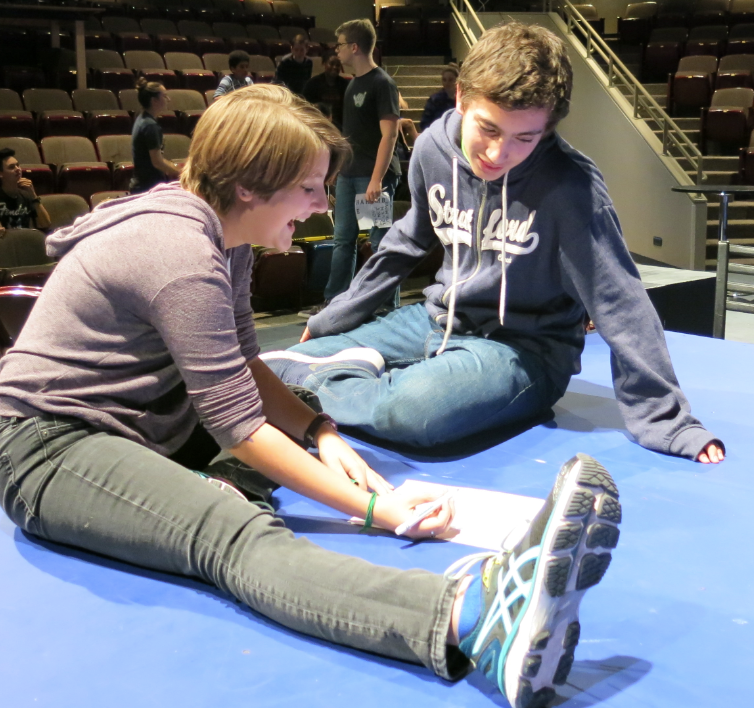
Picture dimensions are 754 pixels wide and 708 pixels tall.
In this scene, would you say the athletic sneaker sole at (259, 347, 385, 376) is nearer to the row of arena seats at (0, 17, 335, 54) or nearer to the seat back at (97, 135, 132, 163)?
the seat back at (97, 135, 132, 163)

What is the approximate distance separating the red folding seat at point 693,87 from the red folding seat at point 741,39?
38 centimetres

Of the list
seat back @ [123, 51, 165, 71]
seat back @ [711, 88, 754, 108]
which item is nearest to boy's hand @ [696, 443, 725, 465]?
seat back @ [711, 88, 754, 108]

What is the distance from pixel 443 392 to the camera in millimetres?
1656

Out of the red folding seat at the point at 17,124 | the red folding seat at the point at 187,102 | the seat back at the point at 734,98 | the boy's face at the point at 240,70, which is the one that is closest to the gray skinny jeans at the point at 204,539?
the boy's face at the point at 240,70

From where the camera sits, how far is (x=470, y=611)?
95 cm

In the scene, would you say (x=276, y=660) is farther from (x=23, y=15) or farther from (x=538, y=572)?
(x=23, y=15)

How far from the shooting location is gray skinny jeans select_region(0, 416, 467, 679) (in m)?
0.96

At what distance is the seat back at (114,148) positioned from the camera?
5203 millimetres

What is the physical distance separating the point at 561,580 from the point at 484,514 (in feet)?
1.64

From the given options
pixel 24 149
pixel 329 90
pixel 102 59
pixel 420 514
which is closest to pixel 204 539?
pixel 420 514

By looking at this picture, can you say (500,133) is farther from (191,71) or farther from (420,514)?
(191,71)

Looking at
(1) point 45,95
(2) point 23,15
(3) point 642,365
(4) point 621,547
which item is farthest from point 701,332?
(2) point 23,15

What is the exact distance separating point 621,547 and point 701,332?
233 cm

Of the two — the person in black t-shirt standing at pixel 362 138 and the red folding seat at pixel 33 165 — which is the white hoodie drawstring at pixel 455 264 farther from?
the red folding seat at pixel 33 165
